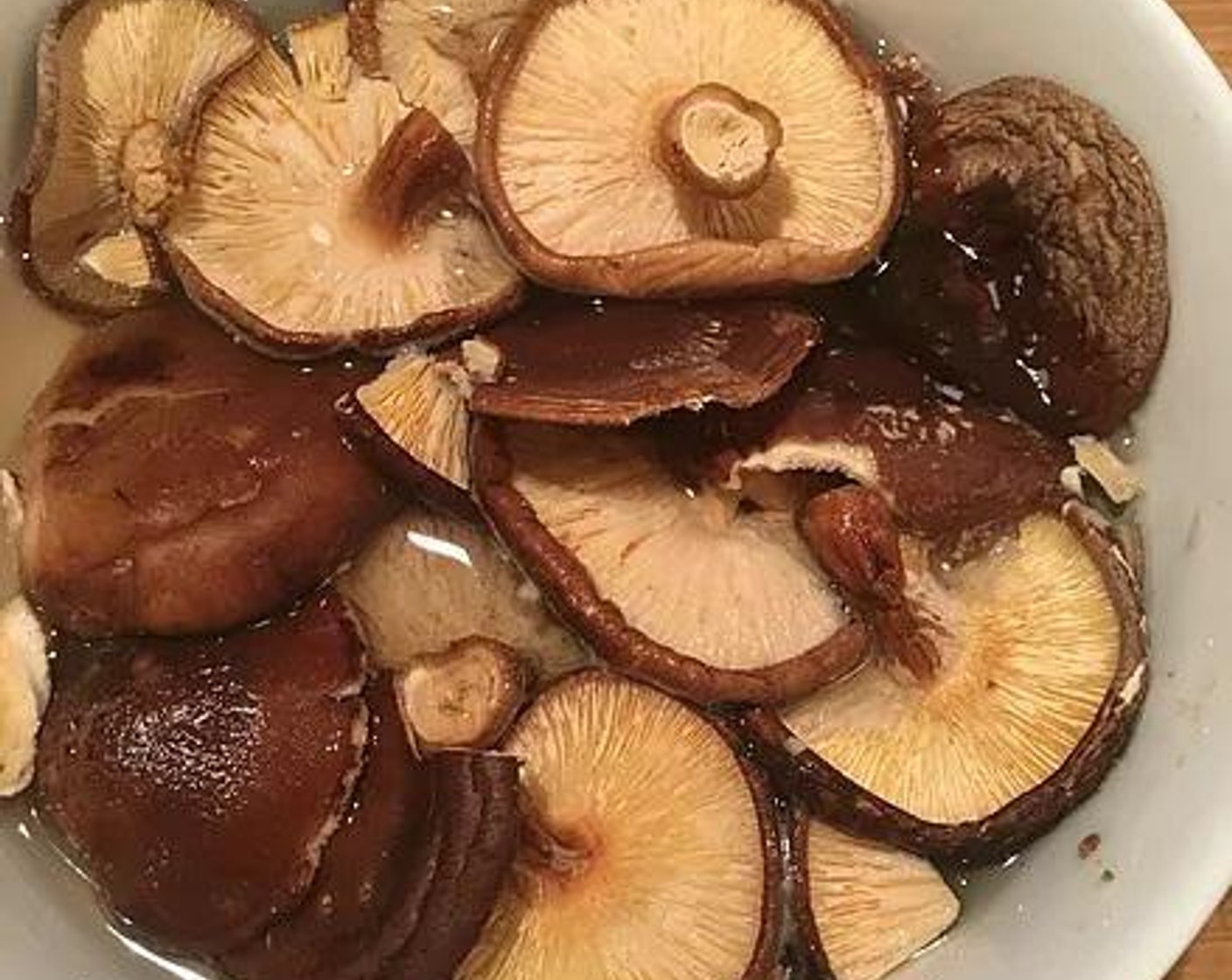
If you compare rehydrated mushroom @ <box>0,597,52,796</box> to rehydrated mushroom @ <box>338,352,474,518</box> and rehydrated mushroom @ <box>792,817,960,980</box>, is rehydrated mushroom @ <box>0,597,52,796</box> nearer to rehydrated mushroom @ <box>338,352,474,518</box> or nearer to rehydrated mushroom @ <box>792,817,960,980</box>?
rehydrated mushroom @ <box>338,352,474,518</box>

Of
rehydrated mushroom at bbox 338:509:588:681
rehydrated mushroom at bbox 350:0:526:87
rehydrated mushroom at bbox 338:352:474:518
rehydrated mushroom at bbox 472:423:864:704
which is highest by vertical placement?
rehydrated mushroom at bbox 350:0:526:87

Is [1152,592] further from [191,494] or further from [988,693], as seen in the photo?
[191,494]

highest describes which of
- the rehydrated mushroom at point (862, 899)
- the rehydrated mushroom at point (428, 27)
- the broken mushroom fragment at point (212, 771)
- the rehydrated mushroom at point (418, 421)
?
the rehydrated mushroom at point (428, 27)

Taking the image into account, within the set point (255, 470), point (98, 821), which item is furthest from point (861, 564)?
point (98, 821)

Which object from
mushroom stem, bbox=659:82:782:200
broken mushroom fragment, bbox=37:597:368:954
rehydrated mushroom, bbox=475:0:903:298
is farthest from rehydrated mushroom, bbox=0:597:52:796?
mushroom stem, bbox=659:82:782:200

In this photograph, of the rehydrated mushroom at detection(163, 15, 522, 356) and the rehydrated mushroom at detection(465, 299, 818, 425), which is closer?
the rehydrated mushroom at detection(465, 299, 818, 425)

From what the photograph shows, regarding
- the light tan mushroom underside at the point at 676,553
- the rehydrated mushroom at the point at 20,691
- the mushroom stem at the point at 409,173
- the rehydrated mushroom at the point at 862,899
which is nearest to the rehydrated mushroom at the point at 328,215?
the mushroom stem at the point at 409,173

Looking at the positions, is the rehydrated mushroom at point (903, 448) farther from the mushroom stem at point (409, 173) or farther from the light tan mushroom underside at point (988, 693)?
the mushroom stem at point (409, 173)
